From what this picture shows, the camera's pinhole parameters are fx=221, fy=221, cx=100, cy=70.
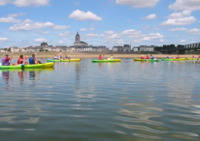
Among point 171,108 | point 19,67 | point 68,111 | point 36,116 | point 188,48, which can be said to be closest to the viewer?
point 36,116

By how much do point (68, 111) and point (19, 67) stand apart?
20.0 meters

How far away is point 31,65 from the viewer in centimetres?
2547

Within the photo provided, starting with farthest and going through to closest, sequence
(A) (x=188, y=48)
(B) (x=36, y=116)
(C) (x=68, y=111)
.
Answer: (A) (x=188, y=48) < (C) (x=68, y=111) < (B) (x=36, y=116)

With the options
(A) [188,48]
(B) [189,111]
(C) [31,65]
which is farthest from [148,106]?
(A) [188,48]

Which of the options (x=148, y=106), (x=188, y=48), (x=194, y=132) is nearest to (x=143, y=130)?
(x=194, y=132)

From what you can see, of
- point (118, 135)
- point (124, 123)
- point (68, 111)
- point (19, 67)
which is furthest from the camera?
point (19, 67)

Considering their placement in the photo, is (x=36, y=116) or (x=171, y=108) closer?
(x=36, y=116)

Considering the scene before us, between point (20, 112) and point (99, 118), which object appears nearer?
point (99, 118)

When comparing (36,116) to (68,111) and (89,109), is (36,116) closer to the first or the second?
(68,111)

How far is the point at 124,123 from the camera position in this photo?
5.83 meters

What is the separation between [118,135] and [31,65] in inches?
873

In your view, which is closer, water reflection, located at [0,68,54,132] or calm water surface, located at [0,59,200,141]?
calm water surface, located at [0,59,200,141]

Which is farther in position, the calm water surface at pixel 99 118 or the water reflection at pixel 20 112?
the water reflection at pixel 20 112

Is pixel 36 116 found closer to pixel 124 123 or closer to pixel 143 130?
pixel 124 123
